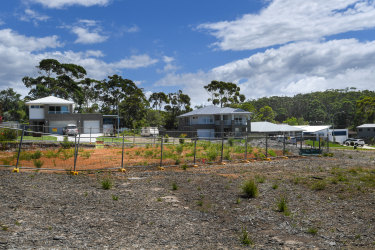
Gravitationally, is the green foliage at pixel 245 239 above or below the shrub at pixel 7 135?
below

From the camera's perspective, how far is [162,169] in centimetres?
1755

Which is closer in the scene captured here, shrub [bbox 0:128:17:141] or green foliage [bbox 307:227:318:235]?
green foliage [bbox 307:227:318:235]

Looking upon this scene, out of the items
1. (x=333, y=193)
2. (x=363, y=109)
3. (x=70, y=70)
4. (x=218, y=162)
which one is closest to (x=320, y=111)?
(x=363, y=109)

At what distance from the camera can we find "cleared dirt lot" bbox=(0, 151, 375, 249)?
6883 millimetres

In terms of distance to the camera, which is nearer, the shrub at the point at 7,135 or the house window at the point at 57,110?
the shrub at the point at 7,135

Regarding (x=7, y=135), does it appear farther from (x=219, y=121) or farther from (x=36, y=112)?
(x=219, y=121)

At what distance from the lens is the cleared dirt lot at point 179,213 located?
22.6 ft

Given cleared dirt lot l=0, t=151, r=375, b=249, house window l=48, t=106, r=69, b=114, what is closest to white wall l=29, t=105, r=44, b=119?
house window l=48, t=106, r=69, b=114

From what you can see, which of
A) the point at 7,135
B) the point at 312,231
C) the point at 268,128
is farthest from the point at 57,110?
the point at 312,231

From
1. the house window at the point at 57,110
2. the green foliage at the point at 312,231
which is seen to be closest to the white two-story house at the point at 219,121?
the house window at the point at 57,110

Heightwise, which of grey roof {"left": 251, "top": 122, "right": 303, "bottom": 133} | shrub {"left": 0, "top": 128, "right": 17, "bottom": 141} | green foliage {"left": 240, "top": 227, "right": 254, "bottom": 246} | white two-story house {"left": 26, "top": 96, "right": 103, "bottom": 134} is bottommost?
green foliage {"left": 240, "top": 227, "right": 254, "bottom": 246}

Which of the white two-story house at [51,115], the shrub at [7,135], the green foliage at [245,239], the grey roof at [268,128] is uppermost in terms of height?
the white two-story house at [51,115]

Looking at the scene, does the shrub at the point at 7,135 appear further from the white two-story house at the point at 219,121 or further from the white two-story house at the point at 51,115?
the white two-story house at the point at 219,121

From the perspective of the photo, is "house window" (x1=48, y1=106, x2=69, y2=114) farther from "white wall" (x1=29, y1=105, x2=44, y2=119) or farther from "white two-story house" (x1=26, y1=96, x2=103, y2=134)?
"white wall" (x1=29, y1=105, x2=44, y2=119)
